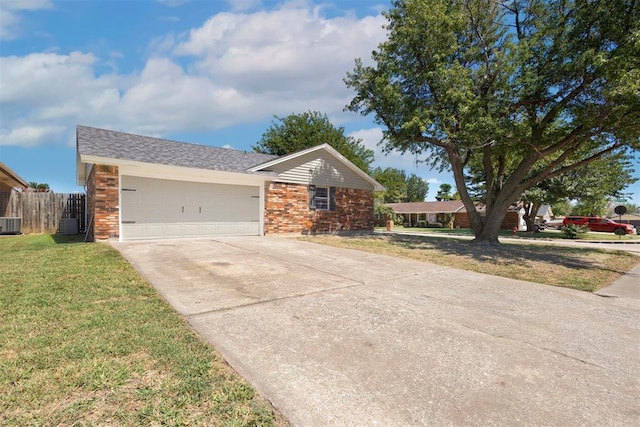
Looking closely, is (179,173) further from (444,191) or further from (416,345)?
(444,191)

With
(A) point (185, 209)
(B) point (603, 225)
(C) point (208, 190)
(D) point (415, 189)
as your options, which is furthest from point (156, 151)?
(D) point (415, 189)

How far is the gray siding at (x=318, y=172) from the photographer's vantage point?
45.0ft

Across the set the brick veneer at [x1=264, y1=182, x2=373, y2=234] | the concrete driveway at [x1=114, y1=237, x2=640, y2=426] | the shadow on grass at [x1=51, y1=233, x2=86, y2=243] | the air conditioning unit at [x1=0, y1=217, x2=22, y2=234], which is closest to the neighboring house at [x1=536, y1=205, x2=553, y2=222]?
the brick veneer at [x1=264, y1=182, x2=373, y2=234]

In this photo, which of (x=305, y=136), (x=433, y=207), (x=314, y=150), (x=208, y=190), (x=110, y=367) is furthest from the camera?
(x=433, y=207)

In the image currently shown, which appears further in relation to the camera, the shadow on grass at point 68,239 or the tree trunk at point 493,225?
the tree trunk at point 493,225

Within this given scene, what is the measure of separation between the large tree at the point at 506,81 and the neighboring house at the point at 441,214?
24.7 metres

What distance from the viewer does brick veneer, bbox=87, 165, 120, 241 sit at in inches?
373

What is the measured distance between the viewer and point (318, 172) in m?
14.7

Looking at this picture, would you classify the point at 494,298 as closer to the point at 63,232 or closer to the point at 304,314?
the point at 304,314

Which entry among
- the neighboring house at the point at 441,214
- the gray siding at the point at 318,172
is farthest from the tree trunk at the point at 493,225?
the neighboring house at the point at 441,214

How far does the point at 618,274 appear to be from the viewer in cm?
779

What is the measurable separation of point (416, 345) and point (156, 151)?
1145 centimetres

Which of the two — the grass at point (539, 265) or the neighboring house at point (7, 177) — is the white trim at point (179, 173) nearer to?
the grass at point (539, 265)

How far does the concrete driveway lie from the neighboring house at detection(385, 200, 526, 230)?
34.7 meters
